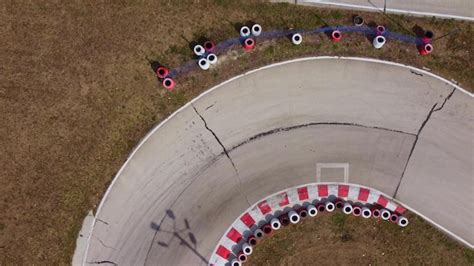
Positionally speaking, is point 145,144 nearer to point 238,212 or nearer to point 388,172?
point 238,212

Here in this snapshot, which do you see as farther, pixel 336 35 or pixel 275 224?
pixel 336 35

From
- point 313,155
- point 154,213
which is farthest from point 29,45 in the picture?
point 313,155

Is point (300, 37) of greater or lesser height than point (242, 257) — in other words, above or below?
above

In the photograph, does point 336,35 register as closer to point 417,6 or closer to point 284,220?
point 417,6

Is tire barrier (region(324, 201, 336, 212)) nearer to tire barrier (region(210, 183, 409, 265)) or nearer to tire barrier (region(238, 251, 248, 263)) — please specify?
tire barrier (region(210, 183, 409, 265))

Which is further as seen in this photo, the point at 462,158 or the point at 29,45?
the point at 462,158

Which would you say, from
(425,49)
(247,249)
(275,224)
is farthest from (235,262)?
(425,49)

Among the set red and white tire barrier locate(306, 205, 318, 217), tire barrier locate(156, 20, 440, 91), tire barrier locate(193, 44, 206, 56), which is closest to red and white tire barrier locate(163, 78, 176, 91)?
tire barrier locate(156, 20, 440, 91)

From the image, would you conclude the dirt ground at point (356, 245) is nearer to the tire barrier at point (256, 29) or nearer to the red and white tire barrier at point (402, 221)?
the red and white tire barrier at point (402, 221)
